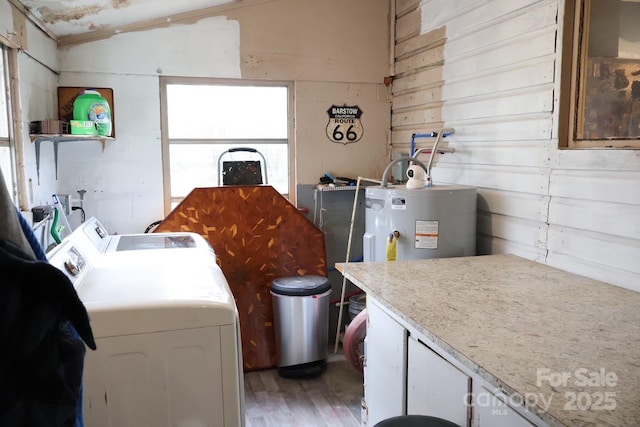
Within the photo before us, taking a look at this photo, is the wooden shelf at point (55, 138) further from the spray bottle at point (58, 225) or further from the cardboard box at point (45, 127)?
the spray bottle at point (58, 225)

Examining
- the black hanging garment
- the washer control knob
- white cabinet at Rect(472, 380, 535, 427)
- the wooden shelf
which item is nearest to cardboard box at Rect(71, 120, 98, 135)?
the wooden shelf

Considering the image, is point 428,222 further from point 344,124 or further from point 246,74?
point 246,74

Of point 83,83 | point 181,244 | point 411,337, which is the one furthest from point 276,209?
point 411,337

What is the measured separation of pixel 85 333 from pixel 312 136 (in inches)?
134

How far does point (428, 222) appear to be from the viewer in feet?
8.76

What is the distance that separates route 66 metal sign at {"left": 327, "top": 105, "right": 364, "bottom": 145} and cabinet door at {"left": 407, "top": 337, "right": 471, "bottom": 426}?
8.40ft

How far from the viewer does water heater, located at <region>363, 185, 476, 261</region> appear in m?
2.67

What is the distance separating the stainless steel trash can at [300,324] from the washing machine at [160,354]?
5.45ft

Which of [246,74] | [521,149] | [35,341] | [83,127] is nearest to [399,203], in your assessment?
[521,149]

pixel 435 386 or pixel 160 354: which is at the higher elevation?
pixel 160 354

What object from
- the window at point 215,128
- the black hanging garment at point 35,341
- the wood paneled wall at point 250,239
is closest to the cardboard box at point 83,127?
the window at point 215,128

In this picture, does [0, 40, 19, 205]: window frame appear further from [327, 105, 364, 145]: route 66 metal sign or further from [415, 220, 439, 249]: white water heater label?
[327, 105, 364, 145]: route 66 metal sign

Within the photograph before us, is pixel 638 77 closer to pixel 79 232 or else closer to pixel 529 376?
pixel 529 376

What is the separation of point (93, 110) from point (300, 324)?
80.4 inches
